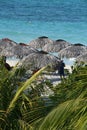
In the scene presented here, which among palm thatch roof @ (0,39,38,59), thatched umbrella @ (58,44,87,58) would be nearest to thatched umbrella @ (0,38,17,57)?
palm thatch roof @ (0,39,38,59)

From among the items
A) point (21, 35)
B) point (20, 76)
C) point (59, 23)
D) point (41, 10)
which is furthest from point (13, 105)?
point (41, 10)

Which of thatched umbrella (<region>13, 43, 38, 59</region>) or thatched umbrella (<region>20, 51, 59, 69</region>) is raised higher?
thatched umbrella (<region>13, 43, 38, 59</region>)

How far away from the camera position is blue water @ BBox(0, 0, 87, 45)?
34.4m

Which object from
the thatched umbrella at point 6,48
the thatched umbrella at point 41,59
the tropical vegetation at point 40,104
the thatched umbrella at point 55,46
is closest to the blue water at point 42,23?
the thatched umbrella at point 55,46

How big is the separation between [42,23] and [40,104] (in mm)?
37598

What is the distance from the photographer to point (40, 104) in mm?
5004

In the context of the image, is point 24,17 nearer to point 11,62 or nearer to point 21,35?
point 21,35

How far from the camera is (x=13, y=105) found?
15.7ft

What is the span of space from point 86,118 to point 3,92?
1.96 meters

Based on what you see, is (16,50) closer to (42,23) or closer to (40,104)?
(40,104)

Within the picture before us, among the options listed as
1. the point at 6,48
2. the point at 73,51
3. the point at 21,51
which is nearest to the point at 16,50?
the point at 21,51

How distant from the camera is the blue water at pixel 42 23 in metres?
34.4

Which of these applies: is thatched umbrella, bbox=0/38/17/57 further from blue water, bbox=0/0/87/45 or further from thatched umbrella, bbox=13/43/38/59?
blue water, bbox=0/0/87/45

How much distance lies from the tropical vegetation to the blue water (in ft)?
85.6
